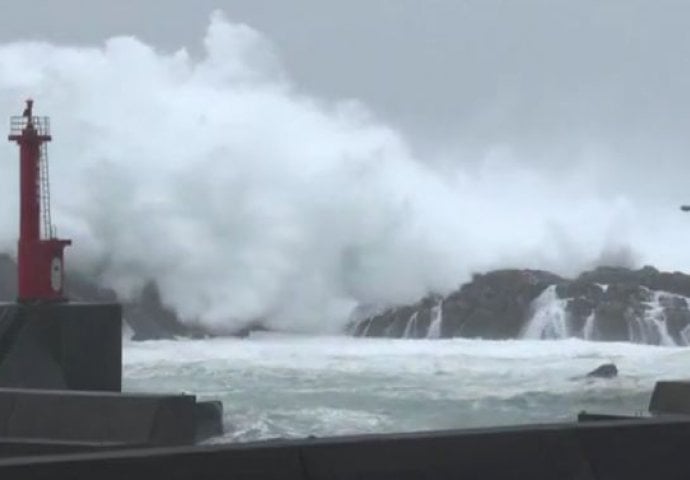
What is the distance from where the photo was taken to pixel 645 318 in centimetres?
3762

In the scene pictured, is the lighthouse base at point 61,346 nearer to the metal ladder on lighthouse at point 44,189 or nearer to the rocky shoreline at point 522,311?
the metal ladder on lighthouse at point 44,189

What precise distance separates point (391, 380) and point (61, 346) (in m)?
8.50

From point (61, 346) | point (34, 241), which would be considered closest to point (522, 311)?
point (34, 241)

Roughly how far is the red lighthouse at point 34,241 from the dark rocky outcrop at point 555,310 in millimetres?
19753

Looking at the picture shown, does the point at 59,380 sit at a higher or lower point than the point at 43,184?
lower

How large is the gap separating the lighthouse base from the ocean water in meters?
1.59

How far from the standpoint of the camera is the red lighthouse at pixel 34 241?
19172 millimetres

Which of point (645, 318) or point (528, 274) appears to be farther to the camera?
point (528, 274)

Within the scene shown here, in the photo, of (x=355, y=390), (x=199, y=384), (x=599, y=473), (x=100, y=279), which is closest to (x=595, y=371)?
(x=355, y=390)

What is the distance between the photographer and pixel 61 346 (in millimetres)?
18047

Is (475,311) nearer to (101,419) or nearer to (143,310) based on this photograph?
(143,310)

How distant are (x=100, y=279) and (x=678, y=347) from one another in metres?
13.5

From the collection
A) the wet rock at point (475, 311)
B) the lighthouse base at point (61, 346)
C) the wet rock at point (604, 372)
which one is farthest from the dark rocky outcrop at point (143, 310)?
the lighthouse base at point (61, 346)

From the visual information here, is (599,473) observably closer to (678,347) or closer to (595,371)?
(595,371)
